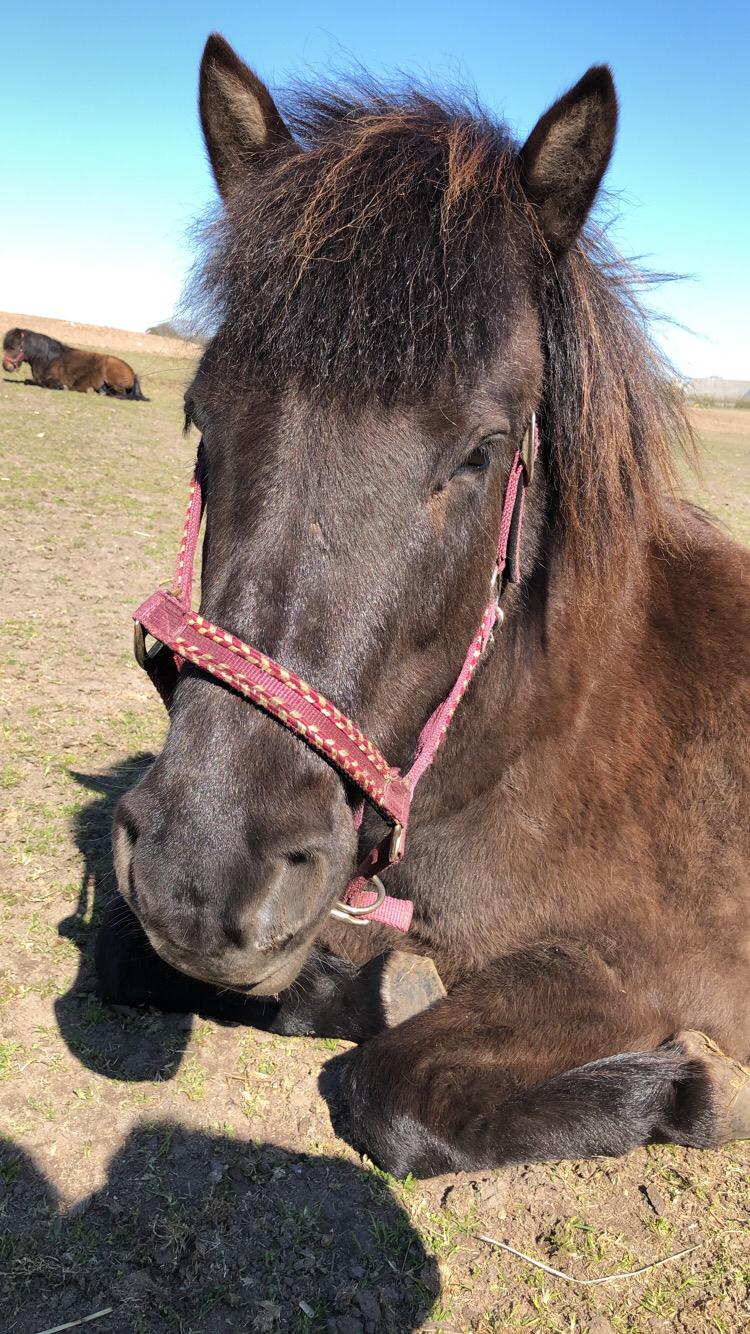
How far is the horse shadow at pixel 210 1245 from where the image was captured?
1.96 meters

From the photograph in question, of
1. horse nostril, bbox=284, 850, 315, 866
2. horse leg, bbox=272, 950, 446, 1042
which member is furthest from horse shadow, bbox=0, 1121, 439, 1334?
horse nostril, bbox=284, 850, 315, 866

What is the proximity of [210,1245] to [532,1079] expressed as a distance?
963 mm

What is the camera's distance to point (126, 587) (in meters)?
7.48

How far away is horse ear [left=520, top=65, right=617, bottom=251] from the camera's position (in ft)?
7.02

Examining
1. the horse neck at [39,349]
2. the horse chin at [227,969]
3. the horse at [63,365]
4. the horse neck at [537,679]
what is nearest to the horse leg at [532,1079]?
the horse neck at [537,679]

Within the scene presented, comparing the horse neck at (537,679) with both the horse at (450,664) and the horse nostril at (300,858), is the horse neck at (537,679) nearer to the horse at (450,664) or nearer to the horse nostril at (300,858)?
the horse at (450,664)

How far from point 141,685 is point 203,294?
362 cm

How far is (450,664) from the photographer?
88.8 inches

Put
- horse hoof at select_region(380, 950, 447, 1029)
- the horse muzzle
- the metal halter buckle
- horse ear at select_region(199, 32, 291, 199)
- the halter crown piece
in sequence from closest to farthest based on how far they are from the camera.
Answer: the horse muzzle
the halter crown piece
the metal halter buckle
horse ear at select_region(199, 32, 291, 199)
horse hoof at select_region(380, 950, 447, 1029)

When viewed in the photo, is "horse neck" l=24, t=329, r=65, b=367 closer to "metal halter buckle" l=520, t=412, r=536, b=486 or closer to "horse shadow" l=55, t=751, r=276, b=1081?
"horse shadow" l=55, t=751, r=276, b=1081

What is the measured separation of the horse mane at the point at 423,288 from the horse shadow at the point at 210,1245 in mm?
1909

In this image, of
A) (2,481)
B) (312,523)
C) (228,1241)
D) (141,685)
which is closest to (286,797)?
(312,523)

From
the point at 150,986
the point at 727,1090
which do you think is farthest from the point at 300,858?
the point at 727,1090

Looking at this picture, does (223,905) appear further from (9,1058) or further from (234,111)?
(234,111)
